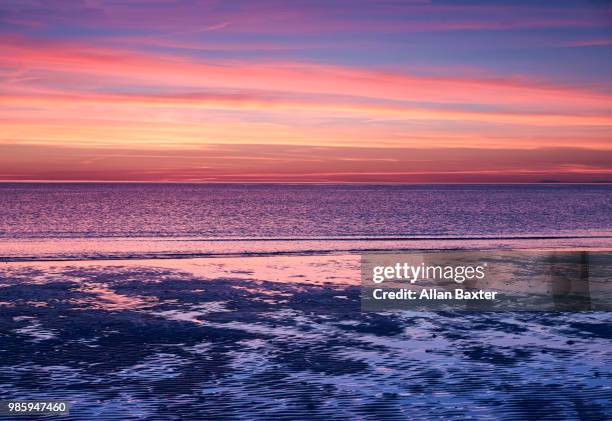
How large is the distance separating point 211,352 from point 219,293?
7.53m

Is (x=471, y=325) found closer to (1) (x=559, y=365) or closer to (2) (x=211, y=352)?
(1) (x=559, y=365)

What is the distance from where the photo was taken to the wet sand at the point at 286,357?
10.2m

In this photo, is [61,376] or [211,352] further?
[211,352]

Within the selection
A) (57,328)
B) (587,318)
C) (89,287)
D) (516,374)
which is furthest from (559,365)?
(89,287)

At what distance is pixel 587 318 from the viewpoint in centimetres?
1686

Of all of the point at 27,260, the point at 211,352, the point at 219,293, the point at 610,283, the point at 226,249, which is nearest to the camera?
the point at 211,352

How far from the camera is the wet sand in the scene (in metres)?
10.2

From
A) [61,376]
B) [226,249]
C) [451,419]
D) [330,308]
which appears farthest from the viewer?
[226,249]

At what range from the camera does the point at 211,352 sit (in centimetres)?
1333

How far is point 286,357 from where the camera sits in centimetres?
1294

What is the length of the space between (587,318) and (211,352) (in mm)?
9835

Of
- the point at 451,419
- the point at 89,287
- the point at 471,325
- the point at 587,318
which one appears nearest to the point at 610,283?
the point at 587,318

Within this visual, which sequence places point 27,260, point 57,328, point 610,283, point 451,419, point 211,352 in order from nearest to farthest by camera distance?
point 451,419 → point 211,352 → point 57,328 → point 610,283 → point 27,260

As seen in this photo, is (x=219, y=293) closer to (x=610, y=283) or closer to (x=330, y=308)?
(x=330, y=308)
